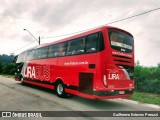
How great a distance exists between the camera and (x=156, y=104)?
11.5m

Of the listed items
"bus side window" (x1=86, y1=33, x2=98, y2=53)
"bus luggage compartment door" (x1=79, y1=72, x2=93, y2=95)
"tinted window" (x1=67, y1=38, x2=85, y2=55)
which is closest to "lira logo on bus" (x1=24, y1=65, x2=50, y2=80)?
"tinted window" (x1=67, y1=38, x2=85, y2=55)

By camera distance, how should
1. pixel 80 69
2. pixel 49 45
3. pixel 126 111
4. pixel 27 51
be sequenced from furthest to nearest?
pixel 27 51 → pixel 49 45 → pixel 80 69 → pixel 126 111

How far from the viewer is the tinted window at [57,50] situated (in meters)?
13.2

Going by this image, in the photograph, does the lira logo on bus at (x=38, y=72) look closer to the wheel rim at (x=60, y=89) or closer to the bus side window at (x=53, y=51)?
the bus side window at (x=53, y=51)

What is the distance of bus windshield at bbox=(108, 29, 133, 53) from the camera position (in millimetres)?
10312

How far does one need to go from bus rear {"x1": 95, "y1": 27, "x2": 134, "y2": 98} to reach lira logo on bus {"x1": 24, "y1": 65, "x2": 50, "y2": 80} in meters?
5.77

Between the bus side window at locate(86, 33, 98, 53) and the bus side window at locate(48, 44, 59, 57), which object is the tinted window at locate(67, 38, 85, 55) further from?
the bus side window at locate(48, 44, 59, 57)

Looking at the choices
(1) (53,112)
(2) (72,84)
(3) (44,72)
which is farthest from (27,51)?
(1) (53,112)

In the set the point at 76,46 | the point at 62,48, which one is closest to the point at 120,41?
the point at 76,46

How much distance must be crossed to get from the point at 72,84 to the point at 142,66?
7.97m

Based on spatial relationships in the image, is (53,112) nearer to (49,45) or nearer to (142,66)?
(49,45)

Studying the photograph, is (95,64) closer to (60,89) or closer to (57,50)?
(60,89)

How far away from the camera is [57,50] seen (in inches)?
547

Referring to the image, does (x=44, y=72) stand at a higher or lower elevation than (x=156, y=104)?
higher
